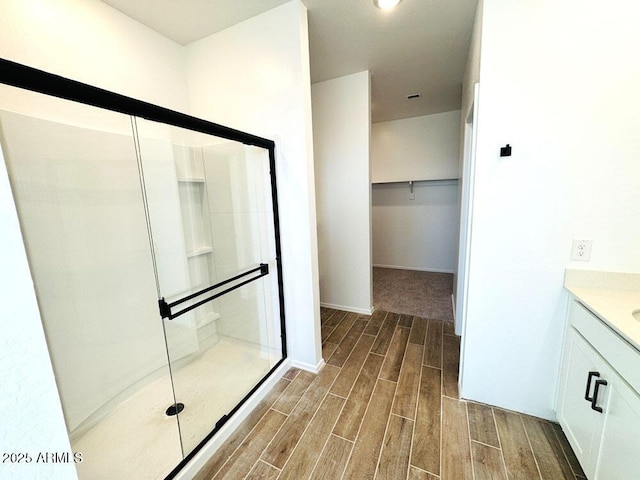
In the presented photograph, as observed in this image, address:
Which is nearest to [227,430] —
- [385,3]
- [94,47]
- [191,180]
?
[191,180]

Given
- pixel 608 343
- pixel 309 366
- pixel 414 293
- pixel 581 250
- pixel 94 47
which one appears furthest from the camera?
pixel 414 293

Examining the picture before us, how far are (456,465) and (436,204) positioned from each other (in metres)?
4.02

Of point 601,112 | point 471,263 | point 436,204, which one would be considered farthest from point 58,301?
point 436,204

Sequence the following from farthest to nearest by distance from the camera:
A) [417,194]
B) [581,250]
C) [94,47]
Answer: [417,194], [94,47], [581,250]

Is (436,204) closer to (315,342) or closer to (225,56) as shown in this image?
(315,342)

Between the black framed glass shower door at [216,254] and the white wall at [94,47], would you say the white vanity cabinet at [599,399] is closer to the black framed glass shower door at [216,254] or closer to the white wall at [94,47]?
the black framed glass shower door at [216,254]

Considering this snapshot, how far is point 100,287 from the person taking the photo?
5.51ft

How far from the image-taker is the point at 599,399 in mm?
1140

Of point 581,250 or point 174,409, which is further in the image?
point 174,409

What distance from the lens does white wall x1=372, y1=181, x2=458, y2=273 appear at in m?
4.59

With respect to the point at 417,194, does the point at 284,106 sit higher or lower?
higher

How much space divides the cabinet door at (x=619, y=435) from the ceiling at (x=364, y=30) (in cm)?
235

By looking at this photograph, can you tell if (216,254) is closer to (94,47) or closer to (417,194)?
(94,47)

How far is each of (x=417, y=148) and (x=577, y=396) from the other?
389cm
